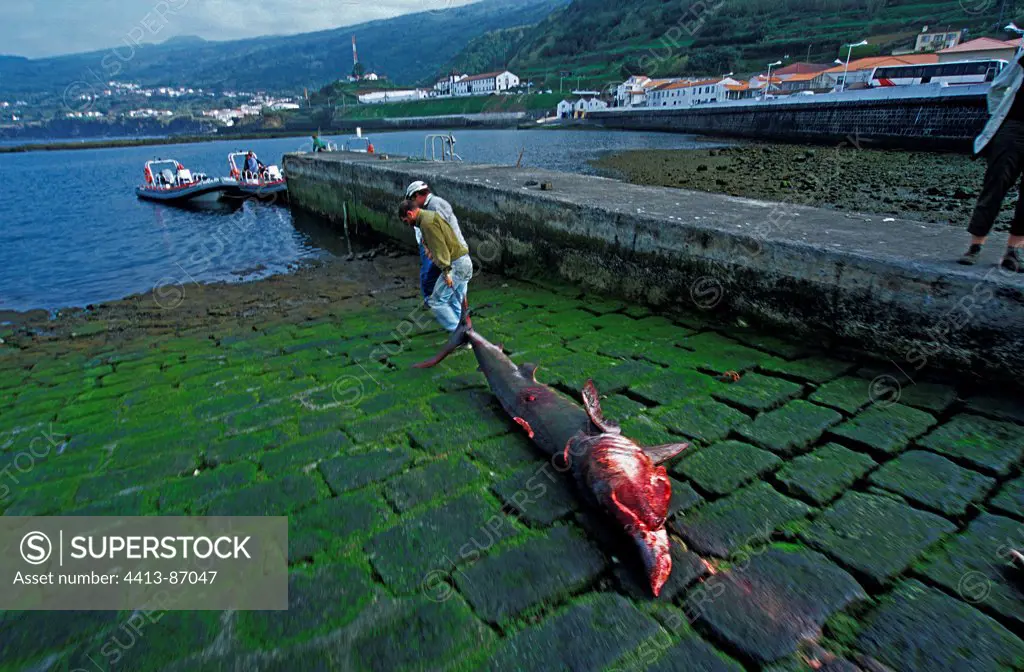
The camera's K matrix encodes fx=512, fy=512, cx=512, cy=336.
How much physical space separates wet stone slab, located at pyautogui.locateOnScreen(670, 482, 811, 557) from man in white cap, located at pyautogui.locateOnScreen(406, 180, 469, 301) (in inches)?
162

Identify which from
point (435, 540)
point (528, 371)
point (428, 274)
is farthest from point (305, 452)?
point (428, 274)

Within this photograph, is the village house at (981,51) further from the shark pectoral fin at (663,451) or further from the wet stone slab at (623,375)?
the shark pectoral fin at (663,451)

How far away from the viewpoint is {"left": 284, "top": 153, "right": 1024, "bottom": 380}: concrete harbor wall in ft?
13.1

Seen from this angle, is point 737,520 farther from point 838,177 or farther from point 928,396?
point 838,177

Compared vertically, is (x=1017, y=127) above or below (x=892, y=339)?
above

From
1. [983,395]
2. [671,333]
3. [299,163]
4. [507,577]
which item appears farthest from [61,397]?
[299,163]

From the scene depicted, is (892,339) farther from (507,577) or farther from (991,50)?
(991,50)

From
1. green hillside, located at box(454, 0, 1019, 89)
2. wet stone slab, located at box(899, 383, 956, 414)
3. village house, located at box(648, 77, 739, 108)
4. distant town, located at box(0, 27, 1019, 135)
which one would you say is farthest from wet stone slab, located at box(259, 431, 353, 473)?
green hillside, located at box(454, 0, 1019, 89)

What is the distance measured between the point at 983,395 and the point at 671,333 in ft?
8.40

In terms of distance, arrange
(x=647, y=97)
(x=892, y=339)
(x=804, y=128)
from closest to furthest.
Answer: (x=892, y=339)
(x=804, y=128)
(x=647, y=97)

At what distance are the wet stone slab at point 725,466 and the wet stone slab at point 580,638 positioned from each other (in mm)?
1047

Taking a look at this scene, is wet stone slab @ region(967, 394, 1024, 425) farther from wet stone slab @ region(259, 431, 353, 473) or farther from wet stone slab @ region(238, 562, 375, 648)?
wet stone slab @ region(259, 431, 353, 473)

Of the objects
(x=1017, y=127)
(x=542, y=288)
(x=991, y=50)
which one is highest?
(x=991, y=50)

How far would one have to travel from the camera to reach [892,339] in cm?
439
